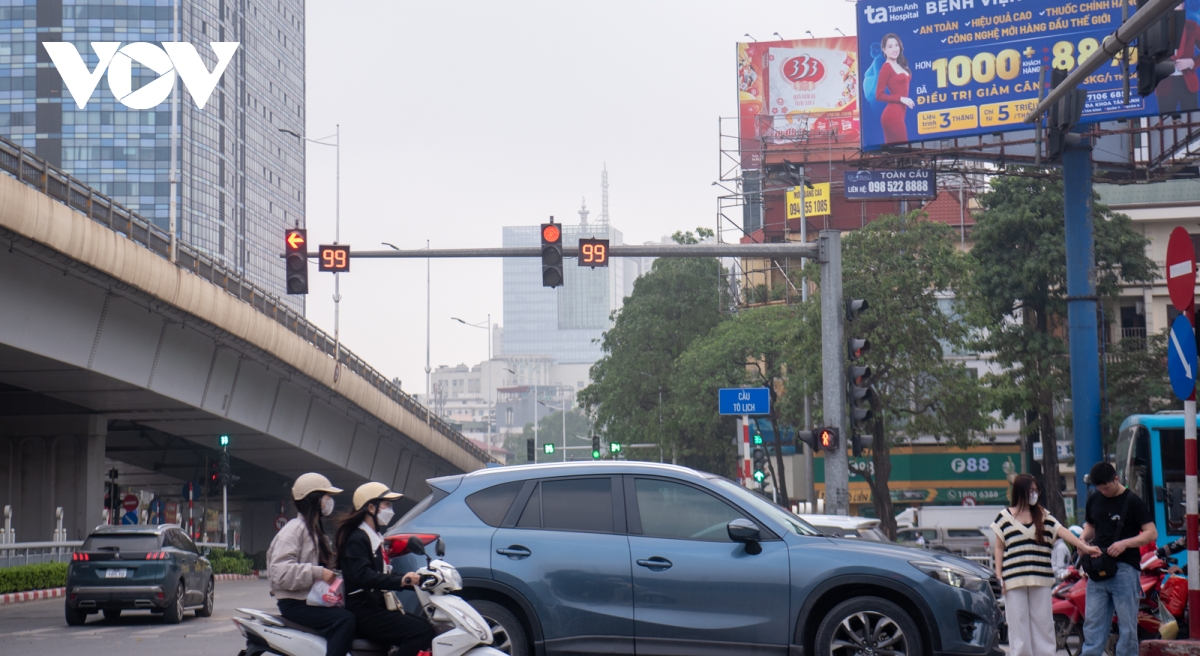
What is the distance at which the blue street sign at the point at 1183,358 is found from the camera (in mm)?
10305

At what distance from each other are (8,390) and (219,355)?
5369 millimetres

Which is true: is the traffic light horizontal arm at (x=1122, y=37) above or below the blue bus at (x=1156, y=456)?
above

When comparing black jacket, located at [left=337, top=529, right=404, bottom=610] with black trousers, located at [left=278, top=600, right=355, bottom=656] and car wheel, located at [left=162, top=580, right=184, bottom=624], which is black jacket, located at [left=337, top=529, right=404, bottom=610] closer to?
black trousers, located at [left=278, top=600, right=355, bottom=656]

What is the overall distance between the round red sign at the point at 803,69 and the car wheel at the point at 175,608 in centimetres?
5400

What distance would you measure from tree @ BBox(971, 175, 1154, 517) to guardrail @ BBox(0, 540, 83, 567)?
86.1ft

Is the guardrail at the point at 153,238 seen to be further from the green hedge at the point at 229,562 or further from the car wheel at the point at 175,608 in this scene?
the car wheel at the point at 175,608

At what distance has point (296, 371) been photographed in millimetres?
34438

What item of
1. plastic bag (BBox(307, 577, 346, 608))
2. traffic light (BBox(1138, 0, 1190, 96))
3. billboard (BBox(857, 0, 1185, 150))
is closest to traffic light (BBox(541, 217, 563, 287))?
traffic light (BBox(1138, 0, 1190, 96))

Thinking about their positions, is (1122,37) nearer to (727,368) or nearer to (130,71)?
(727,368)

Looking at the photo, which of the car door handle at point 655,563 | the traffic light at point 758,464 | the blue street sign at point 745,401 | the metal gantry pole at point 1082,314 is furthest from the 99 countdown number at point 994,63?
the car door handle at point 655,563

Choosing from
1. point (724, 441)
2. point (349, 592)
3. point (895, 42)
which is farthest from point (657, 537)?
point (724, 441)

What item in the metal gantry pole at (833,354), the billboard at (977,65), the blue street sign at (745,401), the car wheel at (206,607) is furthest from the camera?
the billboard at (977,65)

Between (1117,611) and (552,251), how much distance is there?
11.2m

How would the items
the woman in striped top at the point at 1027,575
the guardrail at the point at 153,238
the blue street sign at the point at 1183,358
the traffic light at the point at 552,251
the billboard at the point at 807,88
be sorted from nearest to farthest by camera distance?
the woman in striped top at the point at 1027,575 < the blue street sign at the point at 1183,358 < the traffic light at the point at 552,251 < the guardrail at the point at 153,238 < the billboard at the point at 807,88
